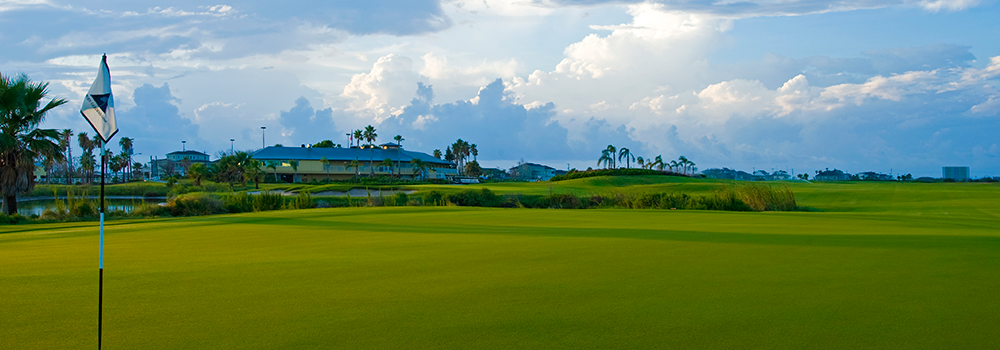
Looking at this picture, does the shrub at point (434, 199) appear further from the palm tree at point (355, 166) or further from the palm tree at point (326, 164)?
the palm tree at point (326, 164)

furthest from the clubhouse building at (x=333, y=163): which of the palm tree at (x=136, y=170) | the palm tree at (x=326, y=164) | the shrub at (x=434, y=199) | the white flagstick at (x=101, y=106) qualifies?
the white flagstick at (x=101, y=106)

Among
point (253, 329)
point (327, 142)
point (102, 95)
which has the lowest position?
point (253, 329)

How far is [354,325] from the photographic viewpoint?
4199 mm

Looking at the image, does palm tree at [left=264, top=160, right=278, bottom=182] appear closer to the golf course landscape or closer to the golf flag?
the golf course landscape

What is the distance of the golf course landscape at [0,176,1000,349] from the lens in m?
3.95

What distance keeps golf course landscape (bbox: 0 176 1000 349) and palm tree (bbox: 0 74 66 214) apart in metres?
11.7

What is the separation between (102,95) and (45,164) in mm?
19431

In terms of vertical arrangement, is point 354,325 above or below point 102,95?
below

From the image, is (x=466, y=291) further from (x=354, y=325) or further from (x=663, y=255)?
(x=663, y=255)

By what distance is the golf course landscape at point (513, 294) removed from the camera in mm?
3947

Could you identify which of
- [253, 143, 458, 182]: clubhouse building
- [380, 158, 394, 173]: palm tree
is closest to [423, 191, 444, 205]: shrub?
[380, 158, 394, 173]: palm tree

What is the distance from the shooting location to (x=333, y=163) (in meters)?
90.2

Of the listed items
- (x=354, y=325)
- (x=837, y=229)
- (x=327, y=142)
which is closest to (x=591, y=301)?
(x=354, y=325)

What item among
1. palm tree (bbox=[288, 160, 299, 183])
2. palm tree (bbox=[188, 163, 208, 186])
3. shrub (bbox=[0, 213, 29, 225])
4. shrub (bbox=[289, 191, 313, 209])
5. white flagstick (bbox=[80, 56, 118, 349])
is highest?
palm tree (bbox=[288, 160, 299, 183])
